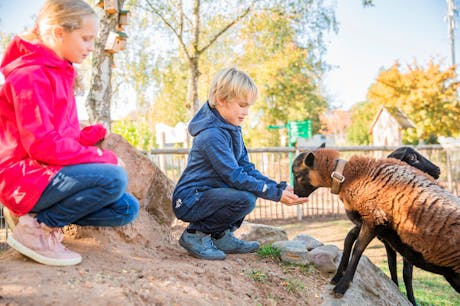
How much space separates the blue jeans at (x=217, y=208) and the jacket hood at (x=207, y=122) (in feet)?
1.95

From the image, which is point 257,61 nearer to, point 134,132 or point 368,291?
point 134,132

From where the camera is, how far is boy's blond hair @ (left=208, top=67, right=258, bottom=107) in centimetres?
400

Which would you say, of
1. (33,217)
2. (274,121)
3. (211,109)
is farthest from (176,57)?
(33,217)

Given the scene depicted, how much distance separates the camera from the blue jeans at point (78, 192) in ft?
9.21

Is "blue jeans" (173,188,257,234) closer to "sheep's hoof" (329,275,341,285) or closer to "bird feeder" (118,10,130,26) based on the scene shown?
"sheep's hoof" (329,275,341,285)

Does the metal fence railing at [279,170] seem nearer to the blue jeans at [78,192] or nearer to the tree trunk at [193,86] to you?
the tree trunk at [193,86]

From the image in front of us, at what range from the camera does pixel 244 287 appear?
3553mm

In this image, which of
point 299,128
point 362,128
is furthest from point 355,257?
point 362,128

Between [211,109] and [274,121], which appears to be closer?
Result: [211,109]

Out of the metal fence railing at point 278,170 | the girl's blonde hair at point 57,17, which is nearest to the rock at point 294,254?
the girl's blonde hair at point 57,17

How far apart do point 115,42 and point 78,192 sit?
5253mm

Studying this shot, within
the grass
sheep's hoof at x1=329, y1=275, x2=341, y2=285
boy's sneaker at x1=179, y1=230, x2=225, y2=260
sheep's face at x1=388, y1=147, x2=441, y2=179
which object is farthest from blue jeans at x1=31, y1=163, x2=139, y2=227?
the grass

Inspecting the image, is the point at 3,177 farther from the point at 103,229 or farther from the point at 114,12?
the point at 114,12

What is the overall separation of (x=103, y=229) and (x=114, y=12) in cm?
519
